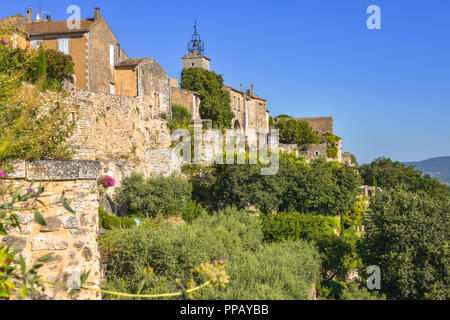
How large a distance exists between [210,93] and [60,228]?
3812cm

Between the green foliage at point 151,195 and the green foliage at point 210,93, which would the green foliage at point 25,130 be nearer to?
the green foliage at point 151,195

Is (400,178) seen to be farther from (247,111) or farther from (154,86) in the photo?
(154,86)

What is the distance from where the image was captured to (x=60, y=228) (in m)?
5.07

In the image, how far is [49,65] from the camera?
22297 millimetres

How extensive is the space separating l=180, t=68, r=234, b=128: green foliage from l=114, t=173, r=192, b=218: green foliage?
17.5 meters

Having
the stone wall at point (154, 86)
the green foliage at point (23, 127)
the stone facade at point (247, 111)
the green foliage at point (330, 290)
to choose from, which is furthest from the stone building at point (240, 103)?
the green foliage at point (23, 127)

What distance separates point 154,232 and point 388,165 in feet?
206

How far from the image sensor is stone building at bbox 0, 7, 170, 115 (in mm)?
24859

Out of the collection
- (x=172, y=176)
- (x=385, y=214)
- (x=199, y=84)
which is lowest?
(x=385, y=214)

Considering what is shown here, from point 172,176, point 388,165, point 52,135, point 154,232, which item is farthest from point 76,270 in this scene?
point 388,165

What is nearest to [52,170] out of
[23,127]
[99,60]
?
[23,127]

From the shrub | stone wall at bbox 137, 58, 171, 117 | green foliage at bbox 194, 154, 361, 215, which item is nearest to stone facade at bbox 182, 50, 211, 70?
green foliage at bbox 194, 154, 361, 215

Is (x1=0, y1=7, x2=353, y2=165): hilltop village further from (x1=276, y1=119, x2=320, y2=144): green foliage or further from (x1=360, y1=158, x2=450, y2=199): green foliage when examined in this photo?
(x1=360, y1=158, x2=450, y2=199): green foliage

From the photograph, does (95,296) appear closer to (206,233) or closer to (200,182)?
(206,233)
